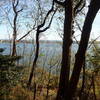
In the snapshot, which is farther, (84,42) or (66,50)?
(66,50)

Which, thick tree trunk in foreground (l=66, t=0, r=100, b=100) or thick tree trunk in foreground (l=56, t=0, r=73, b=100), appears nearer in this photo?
thick tree trunk in foreground (l=66, t=0, r=100, b=100)

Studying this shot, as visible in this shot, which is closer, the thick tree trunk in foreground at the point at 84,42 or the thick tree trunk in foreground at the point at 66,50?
the thick tree trunk in foreground at the point at 84,42

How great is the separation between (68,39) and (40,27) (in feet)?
21.1

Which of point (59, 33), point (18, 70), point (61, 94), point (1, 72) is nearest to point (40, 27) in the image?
point (59, 33)

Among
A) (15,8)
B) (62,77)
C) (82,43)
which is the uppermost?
(15,8)

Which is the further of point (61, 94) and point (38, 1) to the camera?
point (38, 1)

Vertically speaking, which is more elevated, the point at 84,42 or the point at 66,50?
the point at 84,42

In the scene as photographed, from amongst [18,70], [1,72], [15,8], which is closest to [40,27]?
[15,8]

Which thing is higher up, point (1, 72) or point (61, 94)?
point (1, 72)

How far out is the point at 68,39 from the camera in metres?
7.05

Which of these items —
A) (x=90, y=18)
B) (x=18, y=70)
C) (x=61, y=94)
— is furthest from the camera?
(x=18, y=70)

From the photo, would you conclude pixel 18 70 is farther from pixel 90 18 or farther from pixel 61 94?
pixel 90 18

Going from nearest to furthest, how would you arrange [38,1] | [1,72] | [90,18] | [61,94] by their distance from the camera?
[90,18]
[61,94]
[1,72]
[38,1]

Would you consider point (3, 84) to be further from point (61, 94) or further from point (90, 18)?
point (90, 18)
